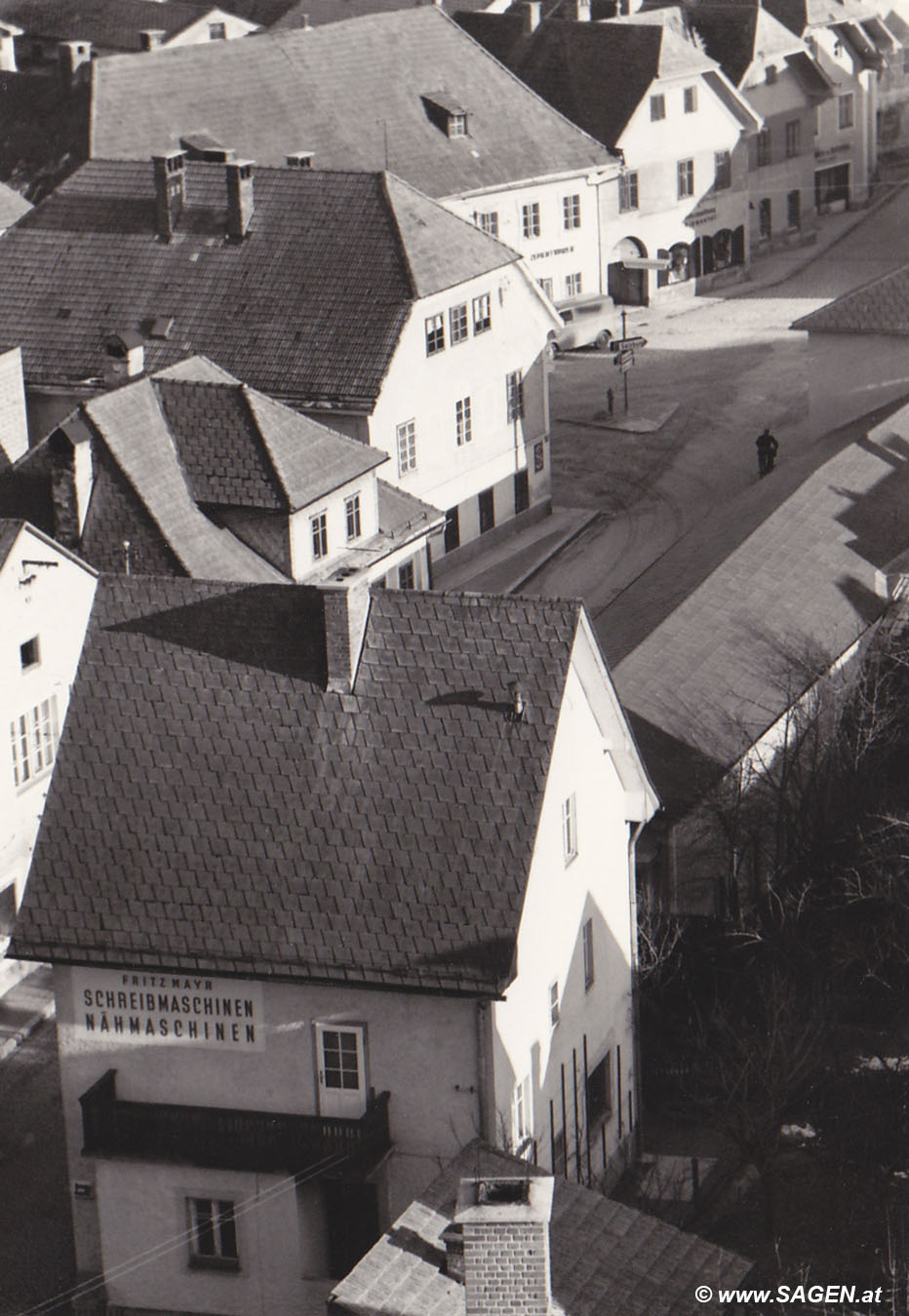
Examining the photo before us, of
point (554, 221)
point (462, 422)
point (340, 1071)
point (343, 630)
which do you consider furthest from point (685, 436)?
point (340, 1071)

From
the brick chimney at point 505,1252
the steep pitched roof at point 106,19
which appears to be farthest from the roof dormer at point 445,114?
the brick chimney at point 505,1252

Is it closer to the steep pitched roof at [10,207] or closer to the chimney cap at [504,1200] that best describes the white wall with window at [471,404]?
the steep pitched roof at [10,207]

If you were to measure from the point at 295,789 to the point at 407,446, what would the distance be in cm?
3133

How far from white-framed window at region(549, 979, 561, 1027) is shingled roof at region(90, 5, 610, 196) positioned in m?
51.2

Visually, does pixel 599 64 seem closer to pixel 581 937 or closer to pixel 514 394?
pixel 514 394

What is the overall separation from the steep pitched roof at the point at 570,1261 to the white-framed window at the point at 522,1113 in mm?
3476

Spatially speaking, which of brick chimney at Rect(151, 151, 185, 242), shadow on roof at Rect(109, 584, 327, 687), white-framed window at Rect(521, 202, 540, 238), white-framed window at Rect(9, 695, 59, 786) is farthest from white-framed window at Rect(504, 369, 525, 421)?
shadow on roof at Rect(109, 584, 327, 687)

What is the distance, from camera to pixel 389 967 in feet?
117

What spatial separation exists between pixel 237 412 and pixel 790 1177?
24.7 metres

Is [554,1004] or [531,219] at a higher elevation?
[531,219]

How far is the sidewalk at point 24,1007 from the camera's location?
47188 millimetres

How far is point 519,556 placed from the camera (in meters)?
71.5

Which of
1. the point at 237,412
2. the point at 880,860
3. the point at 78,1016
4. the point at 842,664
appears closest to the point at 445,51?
the point at 237,412

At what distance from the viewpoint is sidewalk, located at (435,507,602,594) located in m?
69.1
